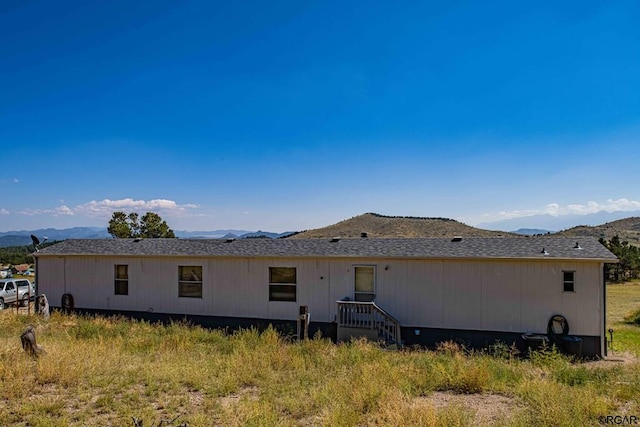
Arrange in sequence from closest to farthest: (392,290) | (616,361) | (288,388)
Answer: (288,388) < (616,361) < (392,290)

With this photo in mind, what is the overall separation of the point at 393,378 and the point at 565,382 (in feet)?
9.83

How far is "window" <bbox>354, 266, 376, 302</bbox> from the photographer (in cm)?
1413

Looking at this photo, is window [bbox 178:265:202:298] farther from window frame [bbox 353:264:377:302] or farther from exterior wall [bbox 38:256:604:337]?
window frame [bbox 353:264:377:302]

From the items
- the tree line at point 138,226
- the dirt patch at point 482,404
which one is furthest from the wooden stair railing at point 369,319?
the tree line at point 138,226

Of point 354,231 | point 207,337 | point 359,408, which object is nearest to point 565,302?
point 359,408

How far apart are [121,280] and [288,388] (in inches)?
468

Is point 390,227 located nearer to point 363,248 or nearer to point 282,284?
point 363,248

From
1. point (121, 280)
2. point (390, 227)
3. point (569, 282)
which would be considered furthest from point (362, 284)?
point (390, 227)

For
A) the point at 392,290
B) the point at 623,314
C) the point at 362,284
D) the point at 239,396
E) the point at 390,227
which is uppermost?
the point at 390,227

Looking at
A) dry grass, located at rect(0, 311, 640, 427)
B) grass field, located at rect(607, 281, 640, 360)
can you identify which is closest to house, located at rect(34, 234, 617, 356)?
grass field, located at rect(607, 281, 640, 360)

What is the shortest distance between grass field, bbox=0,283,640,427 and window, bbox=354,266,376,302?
369 centimetres

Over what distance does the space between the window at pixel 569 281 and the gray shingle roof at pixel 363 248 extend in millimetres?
554

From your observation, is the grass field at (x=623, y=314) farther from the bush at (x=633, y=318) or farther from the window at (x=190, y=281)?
the window at (x=190, y=281)

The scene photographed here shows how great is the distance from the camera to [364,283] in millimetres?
14258
